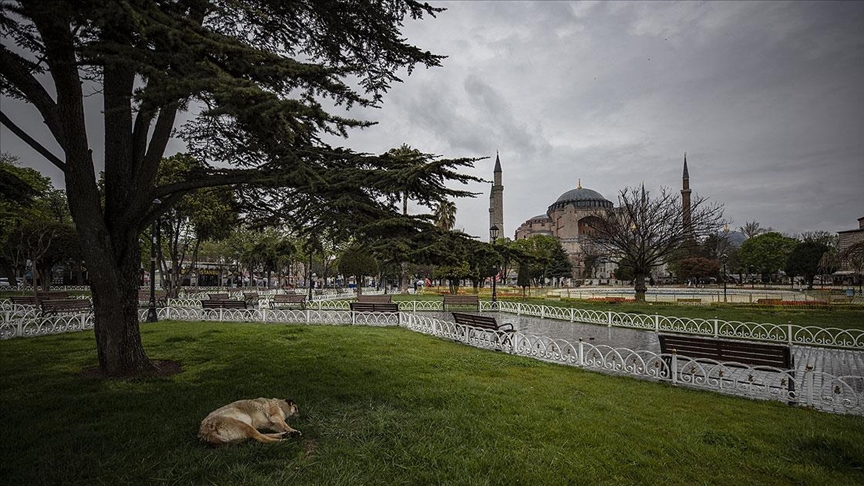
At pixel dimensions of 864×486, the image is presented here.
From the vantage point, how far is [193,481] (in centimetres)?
339

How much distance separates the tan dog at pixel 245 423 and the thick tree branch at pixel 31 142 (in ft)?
14.7

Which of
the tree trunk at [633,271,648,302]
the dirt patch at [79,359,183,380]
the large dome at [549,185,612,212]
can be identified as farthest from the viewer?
the large dome at [549,185,612,212]

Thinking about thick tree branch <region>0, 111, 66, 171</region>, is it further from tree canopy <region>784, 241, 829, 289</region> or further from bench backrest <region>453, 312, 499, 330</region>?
tree canopy <region>784, 241, 829, 289</region>

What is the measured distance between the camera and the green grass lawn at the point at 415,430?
3.62 meters

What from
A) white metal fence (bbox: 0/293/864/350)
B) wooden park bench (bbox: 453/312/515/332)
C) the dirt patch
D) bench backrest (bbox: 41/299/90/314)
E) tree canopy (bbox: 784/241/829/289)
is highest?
tree canopy (bbox: 784/241/829/289)


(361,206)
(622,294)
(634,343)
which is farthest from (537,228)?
(361,206)

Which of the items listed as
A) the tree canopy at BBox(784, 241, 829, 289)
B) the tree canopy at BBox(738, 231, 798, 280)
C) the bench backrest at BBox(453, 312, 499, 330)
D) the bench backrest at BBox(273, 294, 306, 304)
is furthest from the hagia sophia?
the bench backrest at BBox(453, 312, 499, 330)

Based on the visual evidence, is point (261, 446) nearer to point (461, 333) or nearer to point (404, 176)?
point (404, 176)

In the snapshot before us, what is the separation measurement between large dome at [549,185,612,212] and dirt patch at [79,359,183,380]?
113469 mm

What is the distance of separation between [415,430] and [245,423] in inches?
70.4

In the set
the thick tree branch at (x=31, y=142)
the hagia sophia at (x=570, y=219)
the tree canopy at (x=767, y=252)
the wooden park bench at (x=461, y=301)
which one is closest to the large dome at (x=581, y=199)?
the hagia sophia at (x=570, y=219)

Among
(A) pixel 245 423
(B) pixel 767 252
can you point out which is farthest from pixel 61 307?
(B) pixel 767 252

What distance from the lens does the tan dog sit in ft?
13.3

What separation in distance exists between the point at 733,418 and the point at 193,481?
6.21 m
